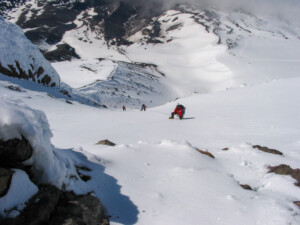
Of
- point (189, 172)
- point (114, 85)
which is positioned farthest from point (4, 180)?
point (114, 85)

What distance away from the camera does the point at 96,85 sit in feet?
135

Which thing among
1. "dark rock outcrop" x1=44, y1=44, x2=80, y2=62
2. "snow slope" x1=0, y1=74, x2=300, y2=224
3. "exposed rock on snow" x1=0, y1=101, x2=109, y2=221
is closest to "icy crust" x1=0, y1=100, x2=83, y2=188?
"exposed rock on snow" x1=0, y1=101, x2=109, y2=221

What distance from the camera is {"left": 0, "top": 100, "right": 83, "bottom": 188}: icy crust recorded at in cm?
364

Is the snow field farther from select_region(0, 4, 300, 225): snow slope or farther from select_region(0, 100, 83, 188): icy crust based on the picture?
select_region(0, 100, 83, 188): icy crust

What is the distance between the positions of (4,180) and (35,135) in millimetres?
817

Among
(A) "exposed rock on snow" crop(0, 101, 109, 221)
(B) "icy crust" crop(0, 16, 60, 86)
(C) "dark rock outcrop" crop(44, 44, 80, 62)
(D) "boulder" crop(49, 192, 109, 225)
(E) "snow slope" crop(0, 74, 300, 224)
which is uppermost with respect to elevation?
(A) "exposed rock on snow" crop(0, 101, 109, 221)

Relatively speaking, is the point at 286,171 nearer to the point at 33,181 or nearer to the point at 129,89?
the point at 33,181

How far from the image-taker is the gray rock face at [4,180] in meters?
3.31

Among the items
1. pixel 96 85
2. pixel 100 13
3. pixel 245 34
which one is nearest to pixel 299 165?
pixel 96 85

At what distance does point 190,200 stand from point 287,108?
53.4ft

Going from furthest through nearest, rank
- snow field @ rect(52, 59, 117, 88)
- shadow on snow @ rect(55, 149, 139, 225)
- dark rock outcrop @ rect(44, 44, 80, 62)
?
dark rock outcrop @ rect(44, 44, 80, 62)
snow field @ rect(52, 59, 117, 88)
shadow on snow @ rect(55, 149, 139, 225)

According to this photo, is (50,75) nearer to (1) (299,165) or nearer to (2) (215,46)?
(1) (299,165)

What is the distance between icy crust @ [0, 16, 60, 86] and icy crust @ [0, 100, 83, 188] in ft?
62.2

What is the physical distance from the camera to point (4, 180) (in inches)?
132
